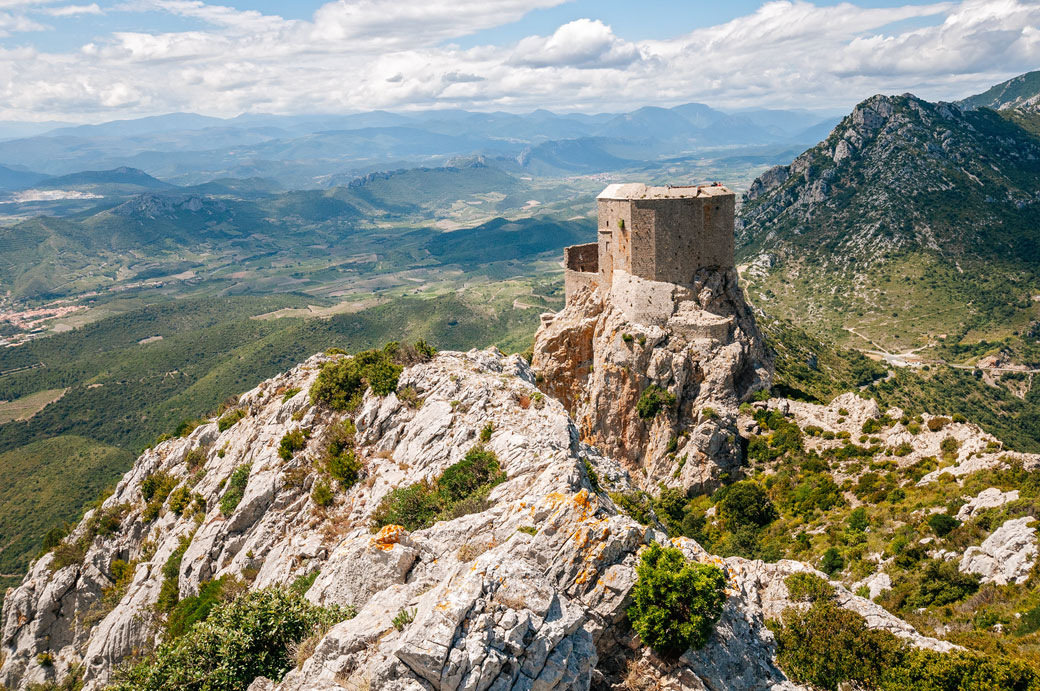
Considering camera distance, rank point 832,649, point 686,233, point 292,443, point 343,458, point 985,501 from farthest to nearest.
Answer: point 686,233 → point 292,443 → point 985,501 → point 343,458 → point 832,649

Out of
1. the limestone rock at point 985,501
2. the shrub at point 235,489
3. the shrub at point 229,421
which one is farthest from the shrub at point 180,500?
the limestone rock at point 985,501

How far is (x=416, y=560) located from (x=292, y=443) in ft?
51.5

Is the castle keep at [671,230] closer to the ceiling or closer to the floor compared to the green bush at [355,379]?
closer to the ceiling

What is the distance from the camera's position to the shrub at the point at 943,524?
2773cm

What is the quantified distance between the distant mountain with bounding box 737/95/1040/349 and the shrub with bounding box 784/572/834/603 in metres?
84.9

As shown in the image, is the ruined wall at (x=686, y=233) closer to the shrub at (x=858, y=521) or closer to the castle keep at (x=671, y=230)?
the castle keep at (x=671, y=230)

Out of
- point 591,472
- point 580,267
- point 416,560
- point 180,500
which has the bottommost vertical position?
point 180,500

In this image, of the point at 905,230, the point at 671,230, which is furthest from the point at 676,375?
the point at 905,230

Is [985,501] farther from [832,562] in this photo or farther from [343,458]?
[343,458]

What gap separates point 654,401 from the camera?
41.9 m

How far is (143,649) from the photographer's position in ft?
89.4

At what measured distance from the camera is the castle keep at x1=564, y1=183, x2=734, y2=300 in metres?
41.3

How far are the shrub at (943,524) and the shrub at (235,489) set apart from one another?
3434cm

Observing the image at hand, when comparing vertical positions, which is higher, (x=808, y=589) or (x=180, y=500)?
(x=808, y=589)
